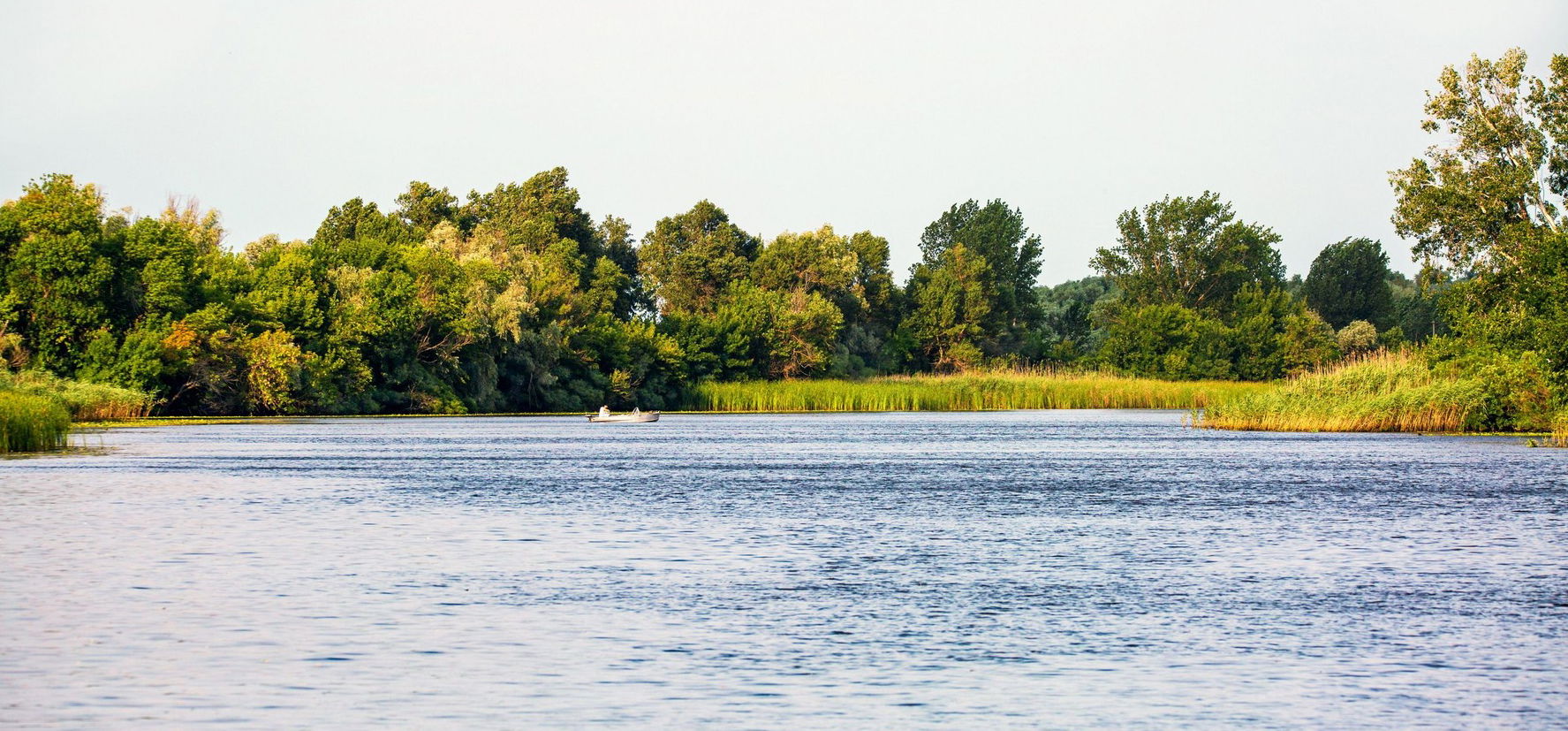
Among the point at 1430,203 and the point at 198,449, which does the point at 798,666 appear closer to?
the point at 198,449

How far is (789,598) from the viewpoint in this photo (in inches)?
672

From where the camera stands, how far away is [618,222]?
13312 centimetres

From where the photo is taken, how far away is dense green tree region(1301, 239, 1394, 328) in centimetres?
15112

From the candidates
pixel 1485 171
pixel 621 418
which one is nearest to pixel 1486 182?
pixel 1485 171

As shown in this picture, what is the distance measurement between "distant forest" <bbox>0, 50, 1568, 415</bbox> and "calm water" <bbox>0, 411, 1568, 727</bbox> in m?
28.0

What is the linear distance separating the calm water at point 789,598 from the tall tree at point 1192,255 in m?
109

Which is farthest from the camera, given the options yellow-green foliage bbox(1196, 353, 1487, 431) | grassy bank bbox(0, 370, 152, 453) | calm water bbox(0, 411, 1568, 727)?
yellow-green foliage bbox(1196, 353, 1487, 431)

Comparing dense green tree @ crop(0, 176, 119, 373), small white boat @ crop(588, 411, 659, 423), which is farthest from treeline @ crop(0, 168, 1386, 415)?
small white boat @ crop(588, 411, 659, 423)

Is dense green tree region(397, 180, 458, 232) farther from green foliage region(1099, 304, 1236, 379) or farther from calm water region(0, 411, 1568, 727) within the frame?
calm water region(0, 411, 1568, 727)

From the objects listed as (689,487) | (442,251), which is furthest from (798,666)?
(442,251)

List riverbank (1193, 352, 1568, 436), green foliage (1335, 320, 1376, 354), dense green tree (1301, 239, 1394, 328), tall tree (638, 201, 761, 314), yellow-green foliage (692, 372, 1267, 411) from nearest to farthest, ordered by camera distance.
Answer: riverbank (1193, 352, 1568, 436) → yellow-green foliage (692, 372, 1267, 411) → tall tree (638, 201, 761, 314) → green foliage (1335, 320, 1376, 354) → dense green tree (1301, 239, 1394, 328)

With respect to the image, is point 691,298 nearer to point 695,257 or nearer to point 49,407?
point 695,257

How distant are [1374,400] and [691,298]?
2926 inches

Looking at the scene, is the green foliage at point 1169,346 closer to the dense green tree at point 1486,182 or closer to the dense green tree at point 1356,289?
the dense green tree at point 1356,289
